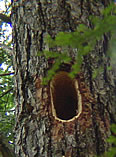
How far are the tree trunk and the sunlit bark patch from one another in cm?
1

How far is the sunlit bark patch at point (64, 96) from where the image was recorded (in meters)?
2.52

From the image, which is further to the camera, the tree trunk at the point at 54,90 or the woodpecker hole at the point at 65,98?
the woodpecker hole at the point at 65,98

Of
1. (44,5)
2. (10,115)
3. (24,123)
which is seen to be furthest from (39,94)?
(10,115)

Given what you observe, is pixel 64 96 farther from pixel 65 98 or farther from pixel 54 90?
pixel 54 90

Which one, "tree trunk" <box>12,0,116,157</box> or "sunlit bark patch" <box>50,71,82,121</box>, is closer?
"tree trunk" <box>12,0,116,157</box>

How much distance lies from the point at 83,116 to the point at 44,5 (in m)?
1.09

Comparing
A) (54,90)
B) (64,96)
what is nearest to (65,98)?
(64,96)

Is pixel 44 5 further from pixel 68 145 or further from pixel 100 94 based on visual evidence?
pixel 68 145

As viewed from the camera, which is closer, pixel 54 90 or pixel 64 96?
pixel 54 90

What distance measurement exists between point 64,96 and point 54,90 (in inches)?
14.7

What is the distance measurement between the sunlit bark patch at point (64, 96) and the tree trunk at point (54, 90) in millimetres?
13

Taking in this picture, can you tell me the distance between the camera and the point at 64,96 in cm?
287

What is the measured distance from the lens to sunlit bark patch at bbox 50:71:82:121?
8.28 ft

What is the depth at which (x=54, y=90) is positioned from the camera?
2.51 m
